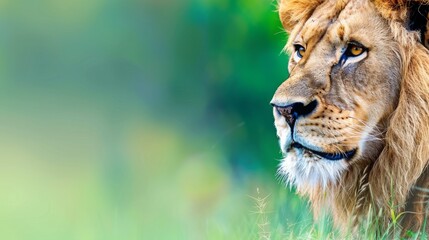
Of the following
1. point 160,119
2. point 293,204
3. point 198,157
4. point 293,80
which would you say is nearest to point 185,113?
point 160,119

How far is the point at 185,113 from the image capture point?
31.6 ft

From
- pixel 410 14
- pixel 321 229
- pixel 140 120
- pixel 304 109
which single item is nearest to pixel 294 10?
pixel 410 14

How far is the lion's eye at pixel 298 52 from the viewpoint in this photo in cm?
523

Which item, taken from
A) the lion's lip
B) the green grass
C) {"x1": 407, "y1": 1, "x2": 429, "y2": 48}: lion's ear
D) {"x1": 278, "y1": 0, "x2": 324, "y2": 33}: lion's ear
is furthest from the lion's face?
{"x1": 278, "y1": 0, "x2": 324, "y2": 33}: lion's ear

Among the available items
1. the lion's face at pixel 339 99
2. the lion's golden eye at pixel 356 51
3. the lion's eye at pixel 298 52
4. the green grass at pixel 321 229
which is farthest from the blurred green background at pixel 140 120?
the lion's golden eye at pixel 356 51

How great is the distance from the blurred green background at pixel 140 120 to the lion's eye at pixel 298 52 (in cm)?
65

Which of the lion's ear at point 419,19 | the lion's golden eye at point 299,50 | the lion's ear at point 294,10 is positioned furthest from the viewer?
the lion's ear at point 294,10

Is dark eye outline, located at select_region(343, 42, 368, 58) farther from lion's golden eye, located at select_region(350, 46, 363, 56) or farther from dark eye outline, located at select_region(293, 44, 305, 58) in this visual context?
dark eye outline, located at select_region(293, 44, 305, 58)

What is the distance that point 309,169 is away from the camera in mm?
4840

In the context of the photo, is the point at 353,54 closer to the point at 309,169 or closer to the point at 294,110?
the point at 294,110

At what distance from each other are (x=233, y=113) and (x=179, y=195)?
247 cm

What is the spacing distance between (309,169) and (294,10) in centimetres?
96

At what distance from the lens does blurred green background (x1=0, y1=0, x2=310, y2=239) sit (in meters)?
5.51

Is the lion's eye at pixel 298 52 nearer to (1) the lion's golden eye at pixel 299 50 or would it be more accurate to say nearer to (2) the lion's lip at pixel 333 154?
(1) the lion's golden eye at pixel 299 50
